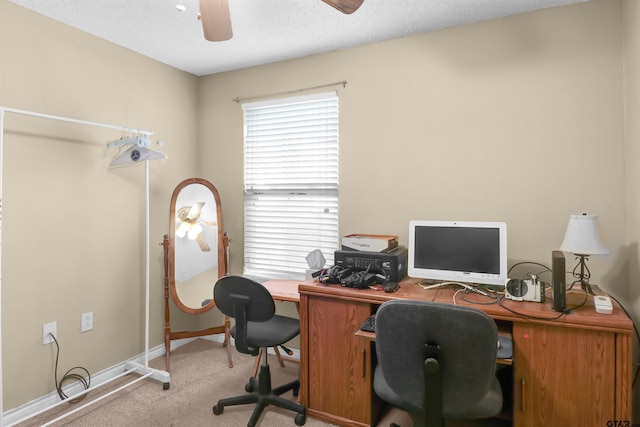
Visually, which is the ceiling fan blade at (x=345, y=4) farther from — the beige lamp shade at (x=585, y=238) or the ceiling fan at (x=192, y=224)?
the ceiling fan at (x=192, y=224)

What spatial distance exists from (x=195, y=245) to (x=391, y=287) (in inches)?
67.9

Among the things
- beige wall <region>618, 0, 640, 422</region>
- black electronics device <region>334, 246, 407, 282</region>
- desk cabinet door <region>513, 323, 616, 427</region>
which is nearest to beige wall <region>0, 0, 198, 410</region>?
black electronics device <region>334, 246, 407, 282</region>

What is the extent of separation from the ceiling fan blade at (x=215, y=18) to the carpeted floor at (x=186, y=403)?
7.05 ft

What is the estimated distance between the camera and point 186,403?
2344 mm

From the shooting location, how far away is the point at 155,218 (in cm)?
303

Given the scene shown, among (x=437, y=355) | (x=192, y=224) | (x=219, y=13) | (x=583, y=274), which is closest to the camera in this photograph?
(x=437, y=355)

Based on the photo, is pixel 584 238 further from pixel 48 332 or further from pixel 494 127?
pixel 48 332

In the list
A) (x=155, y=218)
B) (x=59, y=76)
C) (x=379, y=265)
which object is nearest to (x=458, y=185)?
(x=379, y=265)

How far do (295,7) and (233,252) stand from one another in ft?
6.76

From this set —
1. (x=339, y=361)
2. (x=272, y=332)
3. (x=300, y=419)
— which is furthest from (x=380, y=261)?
(x=300, y=419)

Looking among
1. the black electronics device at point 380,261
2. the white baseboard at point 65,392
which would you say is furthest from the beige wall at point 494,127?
the white baseboard at point 65,392

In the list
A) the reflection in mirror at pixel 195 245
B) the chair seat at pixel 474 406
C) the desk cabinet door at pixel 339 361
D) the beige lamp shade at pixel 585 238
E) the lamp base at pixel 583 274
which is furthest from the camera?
the reflection in mirror at pixel 195 245

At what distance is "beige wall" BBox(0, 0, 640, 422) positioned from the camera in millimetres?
2086

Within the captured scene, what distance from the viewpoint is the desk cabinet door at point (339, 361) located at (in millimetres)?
2062
